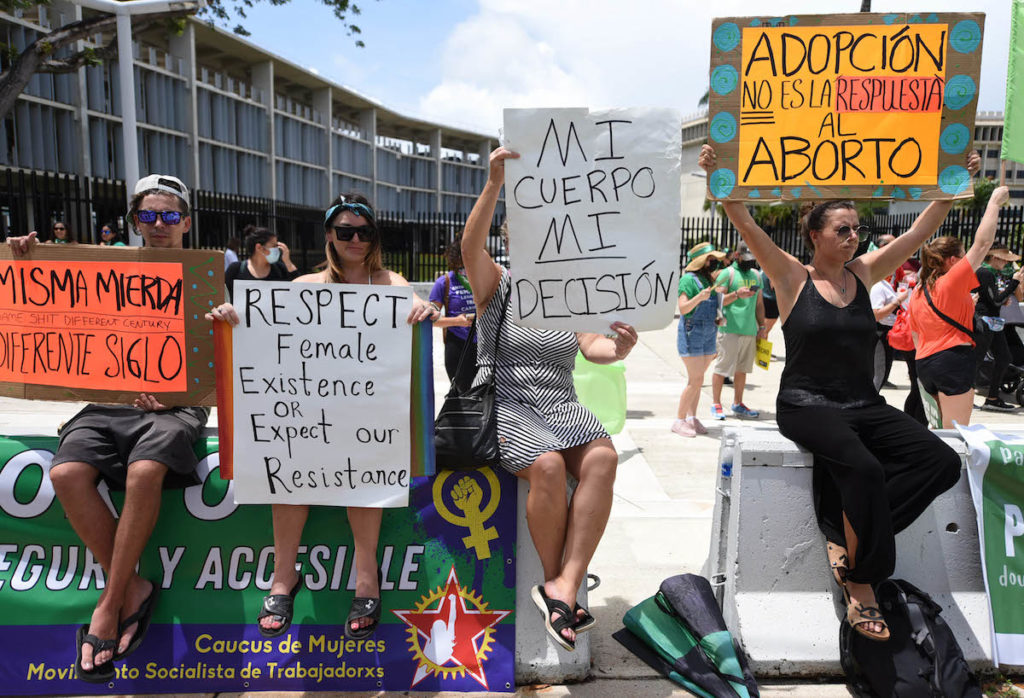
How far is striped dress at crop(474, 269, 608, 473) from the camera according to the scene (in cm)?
308

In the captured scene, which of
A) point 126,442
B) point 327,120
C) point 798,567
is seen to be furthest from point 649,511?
point 327,120

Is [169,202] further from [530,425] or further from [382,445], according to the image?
[530,425]

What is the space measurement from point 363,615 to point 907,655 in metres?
2.10

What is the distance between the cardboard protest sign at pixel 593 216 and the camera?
2916 mm

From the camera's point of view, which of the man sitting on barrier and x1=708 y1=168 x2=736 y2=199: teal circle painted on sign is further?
x1=708 y1=168 x2=736 y2=199: teal circle painted on sign

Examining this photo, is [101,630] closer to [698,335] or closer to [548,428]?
[548,428]

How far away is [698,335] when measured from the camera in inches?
279

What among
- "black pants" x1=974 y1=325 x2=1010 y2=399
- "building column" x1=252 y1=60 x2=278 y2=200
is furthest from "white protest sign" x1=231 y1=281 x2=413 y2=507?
"building column" x1=252 y1=60 x2=278 y2=200

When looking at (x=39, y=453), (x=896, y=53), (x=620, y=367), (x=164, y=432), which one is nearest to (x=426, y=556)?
(x=164, y=432)

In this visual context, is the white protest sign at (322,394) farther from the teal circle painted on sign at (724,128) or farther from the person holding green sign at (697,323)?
the person holding green sign at (697,323)

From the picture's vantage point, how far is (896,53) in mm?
3305

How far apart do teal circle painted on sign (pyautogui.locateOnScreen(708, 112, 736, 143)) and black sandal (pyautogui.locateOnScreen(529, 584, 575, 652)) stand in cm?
202

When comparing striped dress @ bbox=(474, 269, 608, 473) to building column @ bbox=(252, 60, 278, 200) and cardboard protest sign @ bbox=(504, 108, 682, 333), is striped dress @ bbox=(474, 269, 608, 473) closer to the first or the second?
cardboard protest sign @ bbox=(504, 108, 682, 333)

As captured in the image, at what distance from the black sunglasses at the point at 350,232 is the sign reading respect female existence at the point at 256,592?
1023mm
